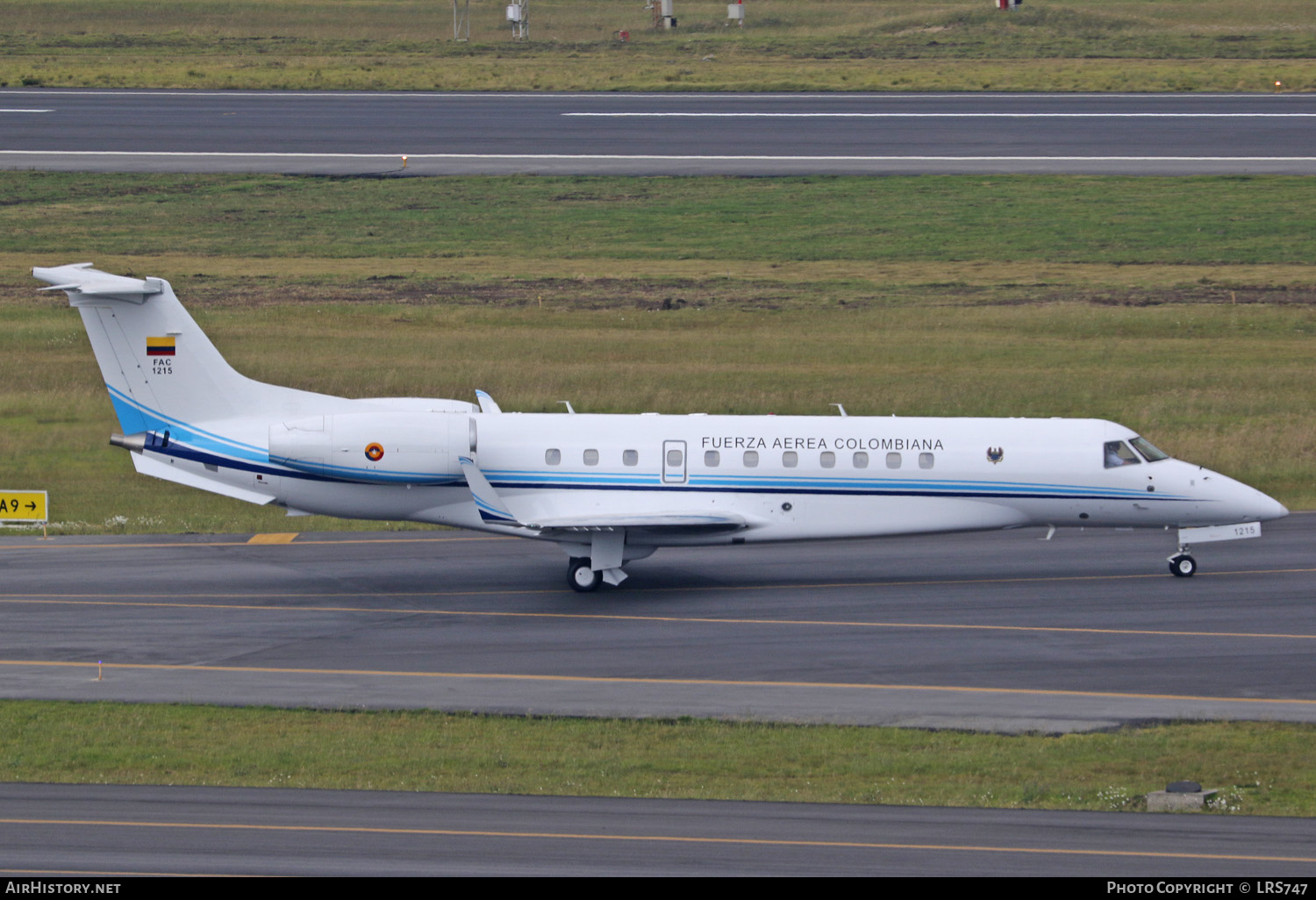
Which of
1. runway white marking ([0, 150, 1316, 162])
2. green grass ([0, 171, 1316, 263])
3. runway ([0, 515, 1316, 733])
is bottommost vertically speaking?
runway ([0, 515, 1316, 733])

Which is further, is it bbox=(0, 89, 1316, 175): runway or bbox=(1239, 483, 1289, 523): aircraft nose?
bbox=(0, 89, 1316, 175): runway

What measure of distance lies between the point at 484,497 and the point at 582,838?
439 inches

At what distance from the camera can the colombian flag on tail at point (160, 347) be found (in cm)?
2917

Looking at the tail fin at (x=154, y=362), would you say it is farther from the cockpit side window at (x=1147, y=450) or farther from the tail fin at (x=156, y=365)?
the cockpit side window at (x=1147, y=450)

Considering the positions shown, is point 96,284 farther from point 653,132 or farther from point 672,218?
point 653,132

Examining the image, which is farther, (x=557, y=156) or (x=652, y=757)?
(x=557, y=156)

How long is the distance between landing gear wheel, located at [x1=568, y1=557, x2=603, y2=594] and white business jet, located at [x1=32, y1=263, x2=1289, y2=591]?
27 millimetres

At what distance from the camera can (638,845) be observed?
1770cm

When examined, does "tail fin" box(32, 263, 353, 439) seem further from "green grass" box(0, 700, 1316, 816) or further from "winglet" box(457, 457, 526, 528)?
"green grass" box(0, 700, 1316, 816)

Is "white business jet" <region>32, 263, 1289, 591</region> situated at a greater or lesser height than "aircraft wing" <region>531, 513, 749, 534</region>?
greater

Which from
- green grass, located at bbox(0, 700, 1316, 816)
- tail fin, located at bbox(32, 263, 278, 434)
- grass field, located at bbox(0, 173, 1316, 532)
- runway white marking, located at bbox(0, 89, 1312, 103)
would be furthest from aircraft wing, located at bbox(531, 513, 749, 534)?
runway white marking, located at bbox(0, 89, 1312, 103)

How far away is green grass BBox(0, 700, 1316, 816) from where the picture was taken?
19.9 metres

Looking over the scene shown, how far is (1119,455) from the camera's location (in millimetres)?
29469

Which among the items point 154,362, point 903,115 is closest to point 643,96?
point 903,115
